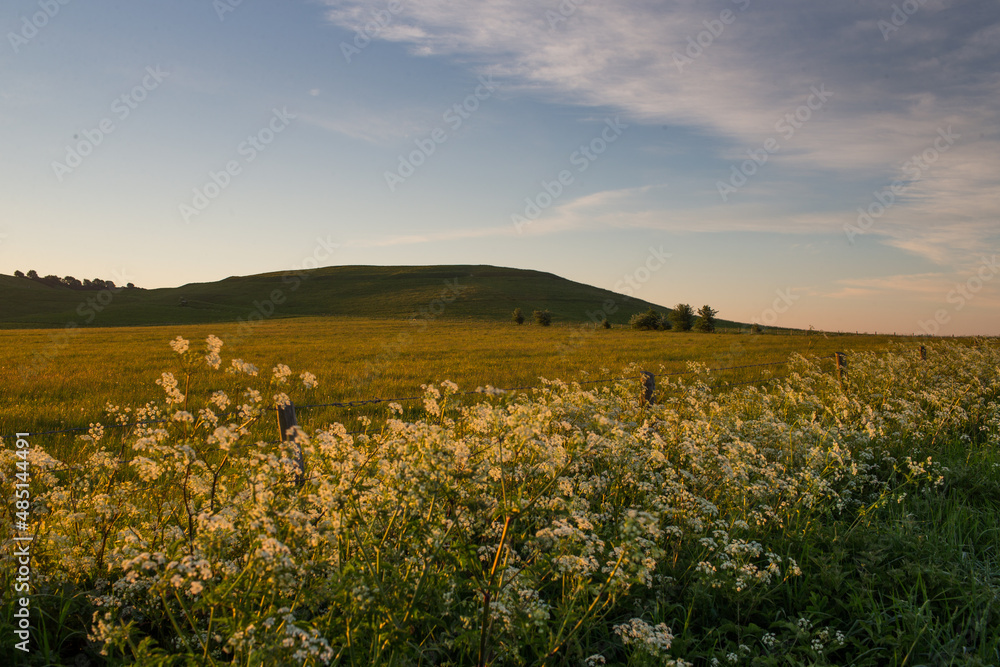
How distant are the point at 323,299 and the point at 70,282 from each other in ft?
256

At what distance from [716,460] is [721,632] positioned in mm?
1791

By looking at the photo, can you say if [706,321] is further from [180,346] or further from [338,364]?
[180,346]

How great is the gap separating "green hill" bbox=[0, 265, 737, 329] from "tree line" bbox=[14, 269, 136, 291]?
333 inches

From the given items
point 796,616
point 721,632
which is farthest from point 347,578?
point 796,616

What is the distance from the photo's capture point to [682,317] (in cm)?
5750

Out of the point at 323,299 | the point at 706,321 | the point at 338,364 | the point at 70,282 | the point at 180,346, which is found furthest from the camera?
the point at 70,282

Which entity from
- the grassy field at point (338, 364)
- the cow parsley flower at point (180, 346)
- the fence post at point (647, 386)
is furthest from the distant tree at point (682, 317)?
the cow parsley flower at point (180, 346)

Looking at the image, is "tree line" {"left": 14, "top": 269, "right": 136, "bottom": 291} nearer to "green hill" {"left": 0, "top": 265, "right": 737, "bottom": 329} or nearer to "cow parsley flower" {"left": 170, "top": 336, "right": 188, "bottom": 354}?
"green hill" {"left": 0, "top": 265, "right": 737, "bottom": 329}

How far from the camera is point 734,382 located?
58.6 feet

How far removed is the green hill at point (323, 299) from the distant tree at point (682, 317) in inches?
741

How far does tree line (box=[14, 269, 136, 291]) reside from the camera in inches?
4754

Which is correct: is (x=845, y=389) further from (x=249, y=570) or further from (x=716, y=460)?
(x=249, y=570)

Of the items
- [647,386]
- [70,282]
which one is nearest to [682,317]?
[647,386]

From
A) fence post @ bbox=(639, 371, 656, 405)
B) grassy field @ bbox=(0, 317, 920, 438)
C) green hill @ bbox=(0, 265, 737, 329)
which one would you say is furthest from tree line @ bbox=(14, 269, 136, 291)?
fence post @ bbox=(639, 371, 656, 405)
